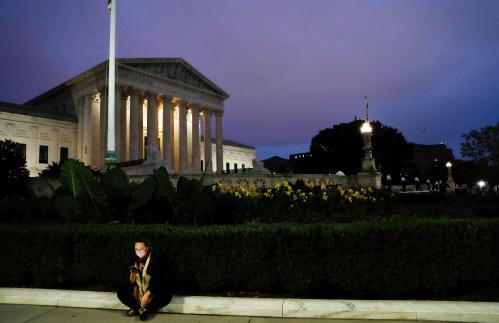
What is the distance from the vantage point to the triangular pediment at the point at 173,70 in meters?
48.1

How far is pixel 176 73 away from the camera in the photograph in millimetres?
53219

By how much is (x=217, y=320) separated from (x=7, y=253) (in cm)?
436

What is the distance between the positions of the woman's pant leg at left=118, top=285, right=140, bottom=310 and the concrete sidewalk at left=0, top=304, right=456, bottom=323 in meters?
0.18

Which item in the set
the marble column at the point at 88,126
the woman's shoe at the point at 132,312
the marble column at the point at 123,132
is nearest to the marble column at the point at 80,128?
the marble column at the point at 88,126

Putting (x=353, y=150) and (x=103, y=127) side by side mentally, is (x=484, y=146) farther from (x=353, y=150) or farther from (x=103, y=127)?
(x=103, y=127)

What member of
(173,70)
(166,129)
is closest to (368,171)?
(166,129)

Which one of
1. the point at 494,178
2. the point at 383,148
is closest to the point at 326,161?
the point at 383,148

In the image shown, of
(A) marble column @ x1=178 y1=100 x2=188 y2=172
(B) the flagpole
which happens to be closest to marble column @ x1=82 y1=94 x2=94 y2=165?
(A) marble column @ x1=178 y1=100 x2=188 y2=172

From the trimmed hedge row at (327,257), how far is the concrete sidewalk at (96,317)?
2.45 feet

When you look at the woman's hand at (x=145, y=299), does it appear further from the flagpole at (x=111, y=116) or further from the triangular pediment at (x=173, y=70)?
the triangular pediment at (x=173, y=70)

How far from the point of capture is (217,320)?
17.8 feet

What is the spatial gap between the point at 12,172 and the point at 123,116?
31.3 metres

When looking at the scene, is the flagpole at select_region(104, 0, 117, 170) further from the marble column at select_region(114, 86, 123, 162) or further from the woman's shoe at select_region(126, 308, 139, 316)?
the marble column at select_region(114, 86, 123, 162)

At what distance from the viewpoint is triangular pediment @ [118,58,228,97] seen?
48094mm
